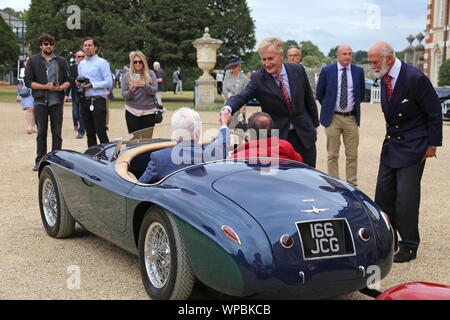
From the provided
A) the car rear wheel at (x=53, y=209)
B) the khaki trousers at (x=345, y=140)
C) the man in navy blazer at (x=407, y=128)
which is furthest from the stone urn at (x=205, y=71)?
the man in navy blazer at (x=407, y=128)

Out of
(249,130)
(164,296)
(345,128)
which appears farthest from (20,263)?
(345,128)

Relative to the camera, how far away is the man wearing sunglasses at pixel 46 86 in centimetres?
1021

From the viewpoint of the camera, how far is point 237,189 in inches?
169

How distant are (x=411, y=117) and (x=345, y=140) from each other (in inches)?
122

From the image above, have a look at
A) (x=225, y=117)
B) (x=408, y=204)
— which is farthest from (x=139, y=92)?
(x=408, y=204)

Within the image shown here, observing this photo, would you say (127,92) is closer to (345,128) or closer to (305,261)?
(345,128)

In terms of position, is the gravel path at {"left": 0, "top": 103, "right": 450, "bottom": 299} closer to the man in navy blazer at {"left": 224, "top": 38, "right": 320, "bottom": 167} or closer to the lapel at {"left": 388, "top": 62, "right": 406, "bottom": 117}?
the lapel at {"left": 388, "top": 62, "right": 406, "bottom": 117}

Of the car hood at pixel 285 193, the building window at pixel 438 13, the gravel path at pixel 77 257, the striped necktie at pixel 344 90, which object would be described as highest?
the building window at pixel 438 13

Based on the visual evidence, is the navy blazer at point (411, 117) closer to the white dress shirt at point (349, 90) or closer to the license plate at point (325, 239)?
the license plate at point (325, 239)

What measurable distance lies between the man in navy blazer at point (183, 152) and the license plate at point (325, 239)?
1.21 meters

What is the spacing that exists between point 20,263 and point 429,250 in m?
3.59

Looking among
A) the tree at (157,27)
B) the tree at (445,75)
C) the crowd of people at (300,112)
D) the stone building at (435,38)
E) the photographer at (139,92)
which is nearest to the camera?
the crowd of people at (300,112)

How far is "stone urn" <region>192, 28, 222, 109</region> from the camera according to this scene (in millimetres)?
27892

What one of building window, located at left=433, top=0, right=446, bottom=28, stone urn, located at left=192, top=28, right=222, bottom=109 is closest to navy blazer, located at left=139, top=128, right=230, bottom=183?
stone urn, located at left=192, top=28, right=222, bottom=109
